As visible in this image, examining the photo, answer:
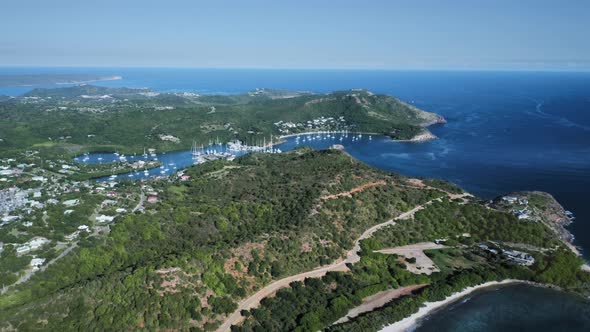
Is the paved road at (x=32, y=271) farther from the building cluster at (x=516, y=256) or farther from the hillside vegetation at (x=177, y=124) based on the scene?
the hillside vegetation at (x=177, y=124)

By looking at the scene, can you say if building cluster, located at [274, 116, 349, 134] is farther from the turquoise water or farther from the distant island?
the turquoise water

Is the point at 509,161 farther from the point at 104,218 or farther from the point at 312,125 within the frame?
the point at 104,218

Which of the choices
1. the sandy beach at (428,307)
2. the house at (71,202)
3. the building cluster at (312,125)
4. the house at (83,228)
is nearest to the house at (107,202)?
the house at (71,202)

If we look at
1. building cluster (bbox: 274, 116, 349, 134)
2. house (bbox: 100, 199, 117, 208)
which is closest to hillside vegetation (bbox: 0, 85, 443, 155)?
building cluster (bbox: 274, 116, 349, 134)

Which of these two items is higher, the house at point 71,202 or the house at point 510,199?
the house at point 71,202

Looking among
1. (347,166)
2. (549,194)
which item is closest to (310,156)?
(347,166)

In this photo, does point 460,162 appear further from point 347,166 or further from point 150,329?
point 150,329

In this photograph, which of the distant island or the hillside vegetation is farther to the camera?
the hillside vegetation

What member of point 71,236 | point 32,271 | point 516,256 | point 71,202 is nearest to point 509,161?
point 516,256
